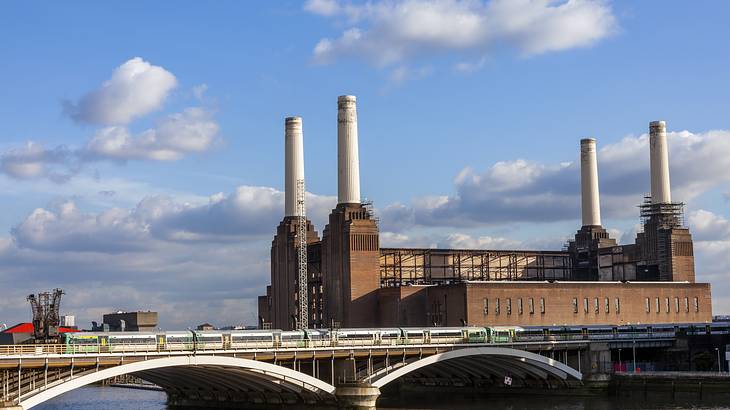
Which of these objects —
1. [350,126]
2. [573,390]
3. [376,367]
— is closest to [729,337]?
[573,390]

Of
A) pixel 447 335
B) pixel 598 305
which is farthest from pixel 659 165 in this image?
pixel 447 335

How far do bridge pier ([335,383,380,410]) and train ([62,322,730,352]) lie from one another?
4327 millimetres

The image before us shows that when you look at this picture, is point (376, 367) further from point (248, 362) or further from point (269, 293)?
point (269, 293)

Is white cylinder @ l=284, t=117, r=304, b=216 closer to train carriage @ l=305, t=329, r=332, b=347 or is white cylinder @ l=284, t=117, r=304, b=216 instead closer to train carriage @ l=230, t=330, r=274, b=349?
train carriage @ l=305, t=329, r=332, b=347

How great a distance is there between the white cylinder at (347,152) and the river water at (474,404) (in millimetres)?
32012

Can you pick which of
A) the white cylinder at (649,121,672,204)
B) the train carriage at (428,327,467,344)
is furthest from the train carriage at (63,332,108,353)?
the white cylinder at (649,121,672,204)

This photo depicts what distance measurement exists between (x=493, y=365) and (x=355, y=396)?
24.2m

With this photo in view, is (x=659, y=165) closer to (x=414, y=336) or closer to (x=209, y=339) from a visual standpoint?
(x=414, y=336)

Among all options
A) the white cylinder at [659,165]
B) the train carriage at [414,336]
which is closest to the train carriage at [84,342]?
the train carriage at [414,336]

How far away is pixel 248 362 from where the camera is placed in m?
92.7

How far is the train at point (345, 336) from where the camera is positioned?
89188mm

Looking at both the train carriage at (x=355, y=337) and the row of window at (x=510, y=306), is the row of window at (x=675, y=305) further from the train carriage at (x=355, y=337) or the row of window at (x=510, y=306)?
the train carriage at (x=355, y=337)

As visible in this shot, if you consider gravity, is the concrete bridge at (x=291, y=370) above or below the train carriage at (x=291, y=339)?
below

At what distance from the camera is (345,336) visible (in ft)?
365
